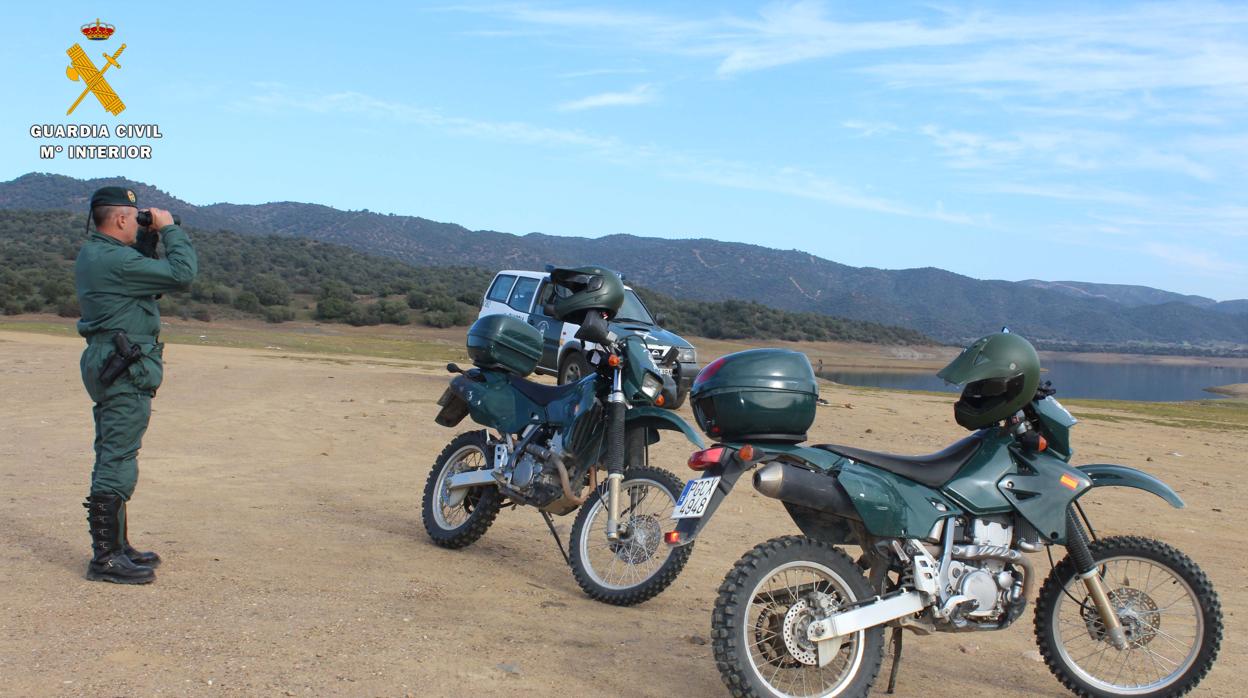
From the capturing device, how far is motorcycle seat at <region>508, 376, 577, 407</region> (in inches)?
276

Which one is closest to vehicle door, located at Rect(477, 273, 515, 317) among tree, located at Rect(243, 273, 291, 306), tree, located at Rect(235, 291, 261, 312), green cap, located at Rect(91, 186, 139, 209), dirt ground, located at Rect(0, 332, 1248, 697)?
dirt ground, located at Rect(0, 332, 1248, 697)

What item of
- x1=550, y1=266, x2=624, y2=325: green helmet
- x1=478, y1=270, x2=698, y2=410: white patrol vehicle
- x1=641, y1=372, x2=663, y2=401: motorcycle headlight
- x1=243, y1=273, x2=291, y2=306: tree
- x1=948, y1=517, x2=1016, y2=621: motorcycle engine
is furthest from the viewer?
x1=243, y1=273, x2=291, y2=306: tree

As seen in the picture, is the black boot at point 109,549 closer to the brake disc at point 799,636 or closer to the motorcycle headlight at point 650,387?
the motorcycle headlight at point 650,387

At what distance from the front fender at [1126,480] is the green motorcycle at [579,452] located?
198 cm

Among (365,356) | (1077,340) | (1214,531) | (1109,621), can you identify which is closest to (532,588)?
(1109,621)

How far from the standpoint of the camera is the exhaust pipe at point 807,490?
15.1ft

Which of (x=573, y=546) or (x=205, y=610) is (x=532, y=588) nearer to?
(x=573, y=546)

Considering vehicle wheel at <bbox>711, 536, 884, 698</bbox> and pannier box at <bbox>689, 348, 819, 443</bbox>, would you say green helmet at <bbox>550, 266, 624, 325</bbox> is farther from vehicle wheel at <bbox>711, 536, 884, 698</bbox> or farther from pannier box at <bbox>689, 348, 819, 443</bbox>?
vehicle wheel at <bbox>711, 536, 884, 698</bbox>

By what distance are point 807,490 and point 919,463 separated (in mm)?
584

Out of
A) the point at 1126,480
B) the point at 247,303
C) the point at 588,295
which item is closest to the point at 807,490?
the point at 1126,480

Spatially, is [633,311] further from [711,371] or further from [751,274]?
[751,274]

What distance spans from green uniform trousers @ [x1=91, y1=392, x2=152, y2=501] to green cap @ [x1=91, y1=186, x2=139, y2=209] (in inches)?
42.2

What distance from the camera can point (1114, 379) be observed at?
62562mm

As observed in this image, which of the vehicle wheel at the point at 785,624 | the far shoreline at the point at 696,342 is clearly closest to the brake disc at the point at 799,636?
the vehicle wheel at the point at 785,624
